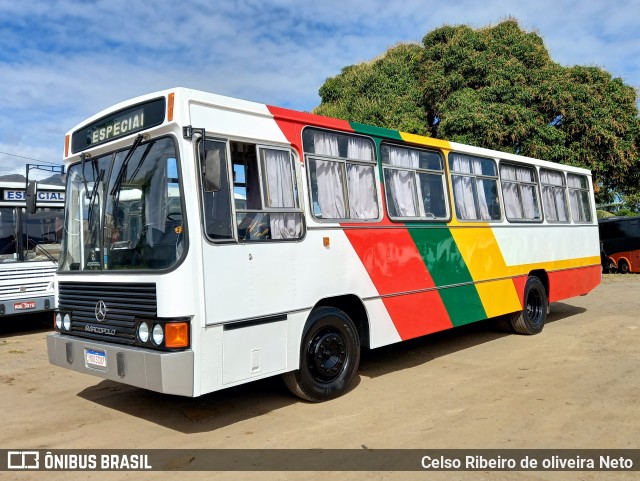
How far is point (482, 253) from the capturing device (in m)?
8.38

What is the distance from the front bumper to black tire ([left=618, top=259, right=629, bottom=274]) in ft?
75.5

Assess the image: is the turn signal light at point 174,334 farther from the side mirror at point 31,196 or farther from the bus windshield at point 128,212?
the side mirror at point 31,196

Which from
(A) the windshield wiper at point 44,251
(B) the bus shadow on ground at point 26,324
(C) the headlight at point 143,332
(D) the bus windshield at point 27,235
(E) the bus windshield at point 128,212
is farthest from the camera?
(B) the bus shadow on ground at point 26,324

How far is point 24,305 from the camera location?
→ 10203 mm

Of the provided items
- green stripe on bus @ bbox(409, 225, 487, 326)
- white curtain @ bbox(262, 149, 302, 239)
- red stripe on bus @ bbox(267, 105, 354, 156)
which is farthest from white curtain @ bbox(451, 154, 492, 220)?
white curtain @ bbox(262, 149, 302, 239)

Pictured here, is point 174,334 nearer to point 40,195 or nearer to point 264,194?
point 264,194

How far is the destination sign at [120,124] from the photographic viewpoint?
5.08 m

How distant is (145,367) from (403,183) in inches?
158

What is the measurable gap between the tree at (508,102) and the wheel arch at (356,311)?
13323 mm

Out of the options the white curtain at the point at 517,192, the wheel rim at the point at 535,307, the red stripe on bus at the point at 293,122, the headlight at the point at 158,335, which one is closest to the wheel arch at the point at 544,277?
the wheel rim at the point at 535,307

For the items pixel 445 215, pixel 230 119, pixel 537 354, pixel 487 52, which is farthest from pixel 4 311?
pixel 487 52

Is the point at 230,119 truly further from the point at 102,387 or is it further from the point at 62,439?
the point at 102,387

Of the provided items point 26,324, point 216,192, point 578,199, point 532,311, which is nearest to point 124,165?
point 216,192

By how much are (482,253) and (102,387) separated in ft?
18.2
